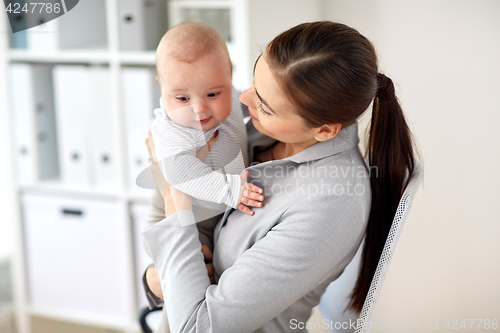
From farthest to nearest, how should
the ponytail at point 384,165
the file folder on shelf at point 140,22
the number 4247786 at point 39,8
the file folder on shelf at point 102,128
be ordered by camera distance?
1. the file folder on shelf at point 102,128
2. the file folder on shelf at point 140,22
3. the number 4247786 at point 39,8
4. the ponytail at point 384,165

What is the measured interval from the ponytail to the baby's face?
13.3 inches

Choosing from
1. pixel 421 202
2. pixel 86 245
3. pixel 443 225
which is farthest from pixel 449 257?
pixel 86 245

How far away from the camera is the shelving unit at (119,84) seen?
4.94 ft

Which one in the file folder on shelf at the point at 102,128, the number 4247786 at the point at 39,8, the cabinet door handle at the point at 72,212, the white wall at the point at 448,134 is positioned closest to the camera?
the number 4247786 at the point at 39,8

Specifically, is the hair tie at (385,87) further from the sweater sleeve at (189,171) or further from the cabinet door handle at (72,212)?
the cabinet door handle at (72,212)

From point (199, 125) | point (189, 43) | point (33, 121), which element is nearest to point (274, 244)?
point (199, 125)

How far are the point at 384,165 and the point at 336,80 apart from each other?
0.85ft

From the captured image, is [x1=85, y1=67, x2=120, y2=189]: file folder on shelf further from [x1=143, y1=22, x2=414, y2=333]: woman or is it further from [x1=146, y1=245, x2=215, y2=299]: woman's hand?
[x1=143, y1=22, x2=414, y2=333]: woman

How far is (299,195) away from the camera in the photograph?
2.84 ft

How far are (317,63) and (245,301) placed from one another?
1.53 ft

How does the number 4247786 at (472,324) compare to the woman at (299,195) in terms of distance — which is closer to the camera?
the woman at (299,195)

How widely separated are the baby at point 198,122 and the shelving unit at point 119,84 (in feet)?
1.74

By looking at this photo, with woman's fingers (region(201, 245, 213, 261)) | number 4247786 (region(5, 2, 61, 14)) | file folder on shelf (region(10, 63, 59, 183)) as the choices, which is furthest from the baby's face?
file folder on shelf (region(10, 63, 59, 183))

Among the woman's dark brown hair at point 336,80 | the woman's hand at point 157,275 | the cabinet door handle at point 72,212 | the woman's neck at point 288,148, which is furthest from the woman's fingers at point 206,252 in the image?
the cabinet door handle at point 72,212
